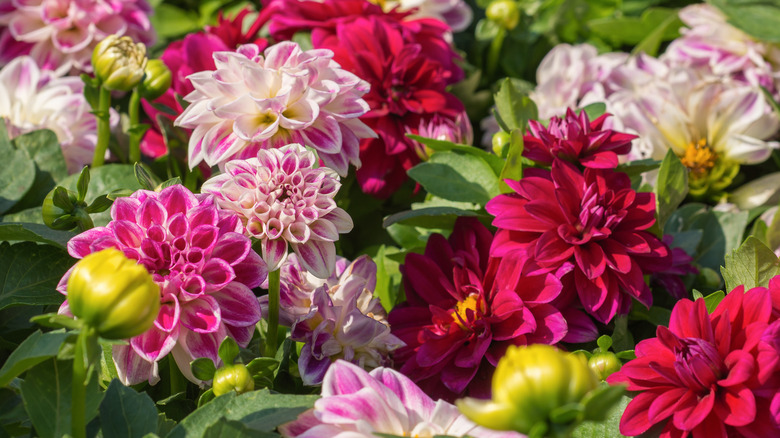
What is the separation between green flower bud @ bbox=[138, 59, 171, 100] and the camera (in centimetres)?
72

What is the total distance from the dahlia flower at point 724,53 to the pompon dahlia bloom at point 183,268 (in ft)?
2.26

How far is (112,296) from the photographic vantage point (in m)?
0.38

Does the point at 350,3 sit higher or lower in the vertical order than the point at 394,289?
higher

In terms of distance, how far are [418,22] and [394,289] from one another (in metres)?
0.31

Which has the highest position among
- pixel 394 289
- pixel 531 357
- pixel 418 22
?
pixel 531 357

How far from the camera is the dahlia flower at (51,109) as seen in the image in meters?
0.82

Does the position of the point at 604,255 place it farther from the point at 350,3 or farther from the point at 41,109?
the point at 41,109

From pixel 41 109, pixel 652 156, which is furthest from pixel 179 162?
pixel 652 156

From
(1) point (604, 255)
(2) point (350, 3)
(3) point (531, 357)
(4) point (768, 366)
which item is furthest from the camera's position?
(2) point (350, 3)

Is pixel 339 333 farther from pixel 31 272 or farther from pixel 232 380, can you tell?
pixel 31 272

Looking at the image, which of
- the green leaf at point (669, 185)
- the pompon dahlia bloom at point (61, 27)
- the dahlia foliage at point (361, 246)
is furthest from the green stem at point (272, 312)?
the pompon dahlia bloom at point (61, 27)

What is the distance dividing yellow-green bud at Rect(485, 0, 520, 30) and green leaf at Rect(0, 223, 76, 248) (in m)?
0.66

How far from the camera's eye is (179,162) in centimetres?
84

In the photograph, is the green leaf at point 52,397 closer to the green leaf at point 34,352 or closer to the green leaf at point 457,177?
the green leaf at point 34,352
